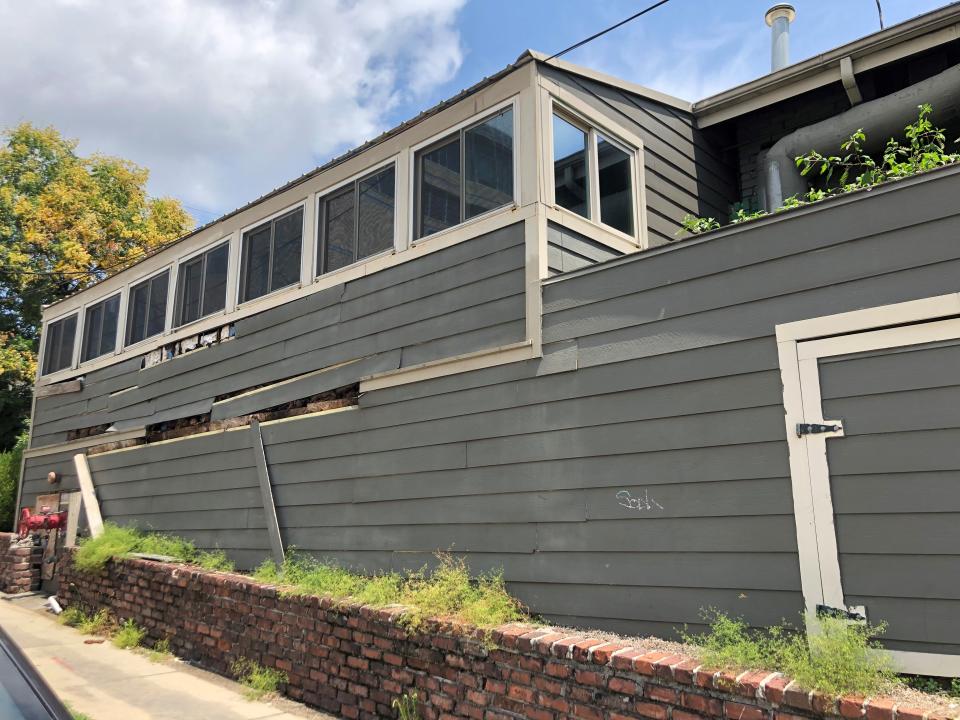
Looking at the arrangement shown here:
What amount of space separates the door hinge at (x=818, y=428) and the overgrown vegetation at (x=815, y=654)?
0.89 metres

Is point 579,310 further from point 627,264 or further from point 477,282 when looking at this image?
point 477,282

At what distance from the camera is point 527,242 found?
5.28 meters

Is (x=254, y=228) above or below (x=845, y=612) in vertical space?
above

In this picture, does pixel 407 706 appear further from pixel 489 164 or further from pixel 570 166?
pixel 570 166

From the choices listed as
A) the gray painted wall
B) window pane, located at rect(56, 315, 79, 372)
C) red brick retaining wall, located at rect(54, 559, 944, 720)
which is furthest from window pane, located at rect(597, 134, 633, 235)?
window pane, located at rect(56, 315, 79, 372)

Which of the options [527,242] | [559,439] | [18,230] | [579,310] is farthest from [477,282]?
[18,230]

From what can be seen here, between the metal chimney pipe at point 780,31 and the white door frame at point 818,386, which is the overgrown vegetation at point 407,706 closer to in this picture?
the white door frame at point 818,386

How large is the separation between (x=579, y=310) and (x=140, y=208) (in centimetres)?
2045

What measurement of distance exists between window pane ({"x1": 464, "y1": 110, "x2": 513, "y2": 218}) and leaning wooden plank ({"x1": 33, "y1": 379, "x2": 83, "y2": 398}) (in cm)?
788

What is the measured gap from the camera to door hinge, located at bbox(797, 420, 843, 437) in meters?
3.56

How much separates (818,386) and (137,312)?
915cm

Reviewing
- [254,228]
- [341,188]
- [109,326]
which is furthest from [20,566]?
[341,188]

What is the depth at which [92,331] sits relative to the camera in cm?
1103

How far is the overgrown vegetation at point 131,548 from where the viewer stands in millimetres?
7914
